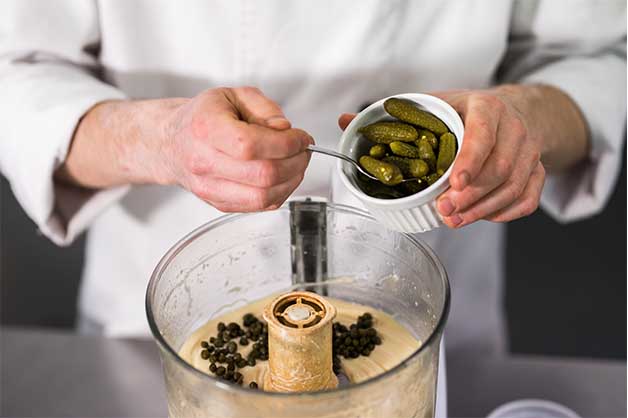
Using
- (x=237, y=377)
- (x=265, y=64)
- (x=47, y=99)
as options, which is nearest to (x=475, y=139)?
(x=237, y=377)

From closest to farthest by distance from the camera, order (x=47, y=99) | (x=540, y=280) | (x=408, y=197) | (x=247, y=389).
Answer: (x=247, y=389) < (x=408, y=197) < (x=47, y=99) < (x=540, y=280)

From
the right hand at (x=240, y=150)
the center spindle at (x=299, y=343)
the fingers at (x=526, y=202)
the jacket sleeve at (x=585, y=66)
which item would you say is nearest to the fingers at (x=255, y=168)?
the right hand at (x=240, y=150)

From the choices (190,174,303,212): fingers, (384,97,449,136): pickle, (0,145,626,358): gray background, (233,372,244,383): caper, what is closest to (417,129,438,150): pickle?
(384,97,449,136): pickle

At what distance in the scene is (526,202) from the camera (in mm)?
780

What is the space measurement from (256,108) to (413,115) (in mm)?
139

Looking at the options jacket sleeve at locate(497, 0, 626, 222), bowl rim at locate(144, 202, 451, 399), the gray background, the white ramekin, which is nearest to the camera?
bowl rim at locate(144, 202, 451, 399)

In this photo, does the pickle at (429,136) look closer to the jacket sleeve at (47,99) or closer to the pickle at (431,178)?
the pickle at (431,178)

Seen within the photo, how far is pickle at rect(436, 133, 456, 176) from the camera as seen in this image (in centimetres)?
67

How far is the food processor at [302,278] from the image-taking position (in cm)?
60

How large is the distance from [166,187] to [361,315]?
444 mm

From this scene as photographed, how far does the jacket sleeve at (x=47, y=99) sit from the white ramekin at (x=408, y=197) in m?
0.39

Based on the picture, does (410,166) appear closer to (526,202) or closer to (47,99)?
(526,202)

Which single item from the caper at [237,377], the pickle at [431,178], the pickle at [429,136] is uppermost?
the pickle at [429,136]

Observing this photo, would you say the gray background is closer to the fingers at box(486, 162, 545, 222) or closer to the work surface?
the work surface
